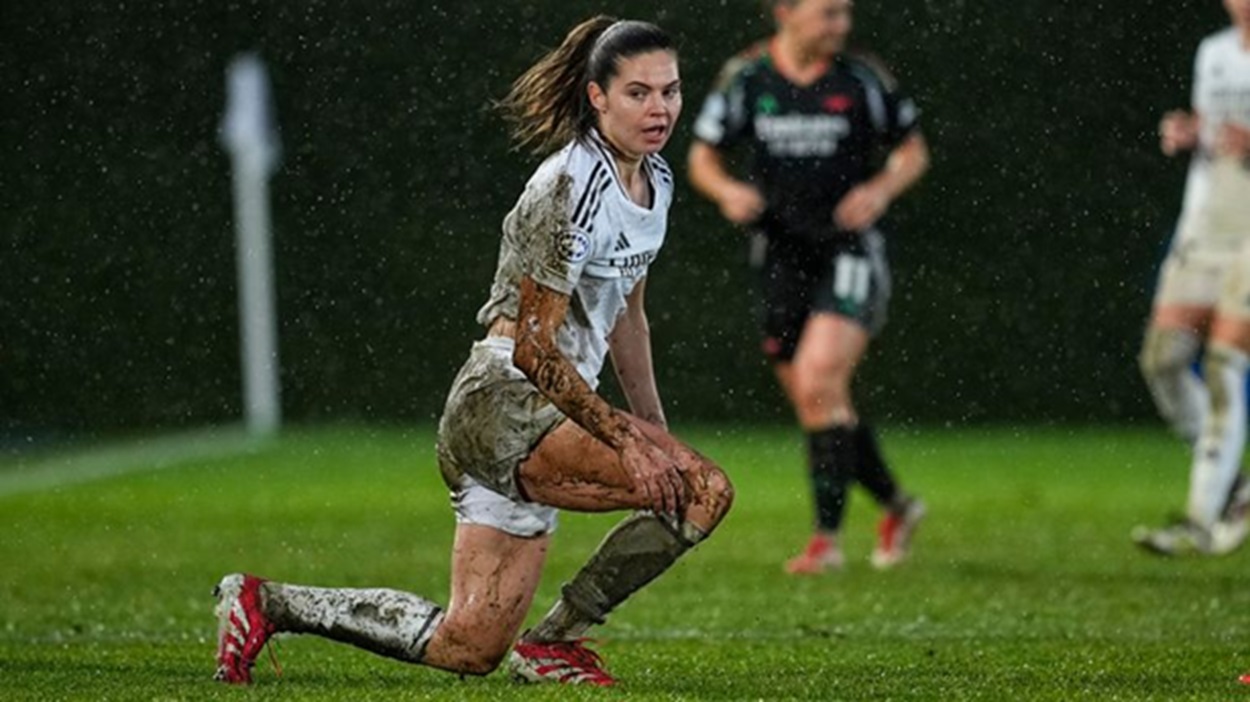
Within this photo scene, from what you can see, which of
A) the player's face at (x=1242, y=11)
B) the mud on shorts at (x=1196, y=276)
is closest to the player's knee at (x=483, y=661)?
the mud on shorts at (x=1196, y=276)

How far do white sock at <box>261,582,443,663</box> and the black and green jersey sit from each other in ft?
15.9

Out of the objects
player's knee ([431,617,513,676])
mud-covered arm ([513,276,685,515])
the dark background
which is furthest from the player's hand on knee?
the dark background

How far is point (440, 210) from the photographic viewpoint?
17.0 m

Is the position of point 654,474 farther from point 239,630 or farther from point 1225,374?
point 1225,374

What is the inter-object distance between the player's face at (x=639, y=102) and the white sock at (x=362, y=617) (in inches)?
47.6

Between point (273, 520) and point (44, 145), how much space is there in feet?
21.3

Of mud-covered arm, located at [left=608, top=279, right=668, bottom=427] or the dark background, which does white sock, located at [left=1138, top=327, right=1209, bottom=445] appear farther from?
mud-covered arm, located at [left=608, top=279, right=668, bottom=427]

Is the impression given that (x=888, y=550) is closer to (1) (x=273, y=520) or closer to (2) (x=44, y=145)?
(1) (x=273, y=520)

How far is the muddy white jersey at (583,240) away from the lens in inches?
234

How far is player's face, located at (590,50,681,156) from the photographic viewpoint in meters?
6.11

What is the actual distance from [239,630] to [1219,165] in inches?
247

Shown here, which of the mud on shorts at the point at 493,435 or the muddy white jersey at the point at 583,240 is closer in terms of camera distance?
the muddy white jersey at the point at 583,240

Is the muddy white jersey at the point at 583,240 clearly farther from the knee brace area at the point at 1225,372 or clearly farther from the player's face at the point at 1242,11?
the player's face at the point at 1242,11

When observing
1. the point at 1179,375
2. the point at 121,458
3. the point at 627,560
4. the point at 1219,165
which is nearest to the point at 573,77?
the point at 627,560
